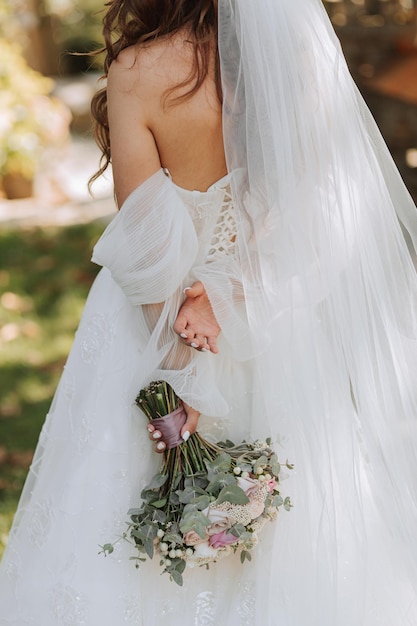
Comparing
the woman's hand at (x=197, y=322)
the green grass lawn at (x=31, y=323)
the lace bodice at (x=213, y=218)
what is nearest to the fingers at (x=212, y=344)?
the woman's hand at (x=197, y=322)

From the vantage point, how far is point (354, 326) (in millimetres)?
1952

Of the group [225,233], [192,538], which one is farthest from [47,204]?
[192,538]

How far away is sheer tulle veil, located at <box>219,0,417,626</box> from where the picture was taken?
188 cm

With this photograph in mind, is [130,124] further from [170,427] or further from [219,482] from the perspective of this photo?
[219,482]

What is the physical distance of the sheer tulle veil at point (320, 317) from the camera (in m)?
1.88

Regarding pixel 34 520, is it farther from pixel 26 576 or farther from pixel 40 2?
pixel 40 2

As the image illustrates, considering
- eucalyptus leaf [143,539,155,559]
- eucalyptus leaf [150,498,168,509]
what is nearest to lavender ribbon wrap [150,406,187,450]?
eucalyptus leaf [150,498,168,509]

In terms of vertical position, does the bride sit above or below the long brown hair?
below

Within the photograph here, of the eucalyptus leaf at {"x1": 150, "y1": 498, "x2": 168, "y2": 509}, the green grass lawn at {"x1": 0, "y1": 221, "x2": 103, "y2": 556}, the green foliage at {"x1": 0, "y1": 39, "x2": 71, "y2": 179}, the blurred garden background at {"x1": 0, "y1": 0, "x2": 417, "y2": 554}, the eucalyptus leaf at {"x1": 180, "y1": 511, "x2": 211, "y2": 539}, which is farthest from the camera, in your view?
the green foliage at {"x1": 0, "y1": 39, "x2": 71, "y2": 179}

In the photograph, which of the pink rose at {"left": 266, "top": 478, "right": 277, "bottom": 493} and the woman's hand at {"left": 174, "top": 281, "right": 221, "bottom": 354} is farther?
the woman's hand at {"left": 174, "top": 281, "right": 221, "bottom": 354}

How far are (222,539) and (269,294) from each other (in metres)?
0.57

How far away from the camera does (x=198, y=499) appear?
1864 mm

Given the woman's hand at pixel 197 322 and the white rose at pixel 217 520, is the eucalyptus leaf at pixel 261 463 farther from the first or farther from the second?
the woman's hand at pixel 197 322

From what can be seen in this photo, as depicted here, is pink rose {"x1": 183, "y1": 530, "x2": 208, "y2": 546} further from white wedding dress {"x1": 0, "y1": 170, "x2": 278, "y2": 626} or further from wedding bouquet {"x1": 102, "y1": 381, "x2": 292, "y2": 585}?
white wedding dress {"x1": 0, "y1": 170, "x2": 278, "y2": 626}
